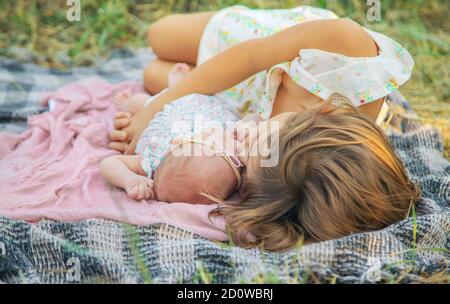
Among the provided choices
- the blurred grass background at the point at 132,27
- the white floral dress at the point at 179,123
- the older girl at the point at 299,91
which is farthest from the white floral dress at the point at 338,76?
the blurred grass background at the point at 132,27

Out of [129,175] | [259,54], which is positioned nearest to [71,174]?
[129,175]

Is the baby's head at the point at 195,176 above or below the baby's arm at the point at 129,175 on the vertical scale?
above

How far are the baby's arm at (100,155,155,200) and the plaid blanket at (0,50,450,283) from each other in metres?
0.13

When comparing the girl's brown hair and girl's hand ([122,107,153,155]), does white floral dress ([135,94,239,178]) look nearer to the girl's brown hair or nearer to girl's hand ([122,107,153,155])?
girl's hand ([122,107,153,155])

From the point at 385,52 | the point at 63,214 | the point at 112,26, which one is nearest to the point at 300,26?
the point at 385,52

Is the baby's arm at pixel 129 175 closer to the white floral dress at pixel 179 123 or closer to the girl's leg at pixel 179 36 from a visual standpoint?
the white floral dress at pixel 179 123

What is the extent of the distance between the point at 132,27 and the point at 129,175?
1.84 meters

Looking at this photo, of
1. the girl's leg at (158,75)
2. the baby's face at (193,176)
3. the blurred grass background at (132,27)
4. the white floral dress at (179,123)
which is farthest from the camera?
the blurred grass background at (132,27)

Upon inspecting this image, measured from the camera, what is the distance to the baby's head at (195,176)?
150cm

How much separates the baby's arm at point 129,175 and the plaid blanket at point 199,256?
126mm

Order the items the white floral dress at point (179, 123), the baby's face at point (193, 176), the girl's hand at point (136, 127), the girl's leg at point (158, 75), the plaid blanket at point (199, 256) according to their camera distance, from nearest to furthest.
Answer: the plaid blanket at point (199, 256) → the baby's face at point (193, 176) → the white floral dress at point (179, 123) → the girl's hand at point (136, 127) → the girl's leg at point (158, 75)

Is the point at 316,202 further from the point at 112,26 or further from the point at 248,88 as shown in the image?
the point at 112,26

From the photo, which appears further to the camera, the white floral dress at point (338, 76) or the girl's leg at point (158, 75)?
the girl's leg at point (158, 75)
